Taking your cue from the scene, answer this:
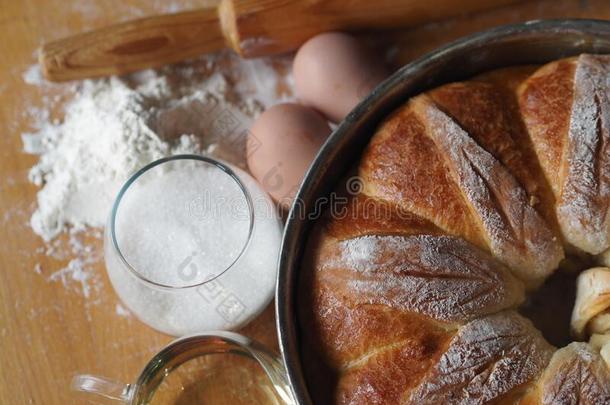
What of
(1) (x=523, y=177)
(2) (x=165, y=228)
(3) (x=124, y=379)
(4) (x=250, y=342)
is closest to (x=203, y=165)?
(2) (x=165, y=228)

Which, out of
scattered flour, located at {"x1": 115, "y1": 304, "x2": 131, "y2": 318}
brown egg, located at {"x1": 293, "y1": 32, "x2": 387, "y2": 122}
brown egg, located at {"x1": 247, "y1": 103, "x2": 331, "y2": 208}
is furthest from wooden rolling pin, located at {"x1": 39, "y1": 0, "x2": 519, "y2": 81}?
scattered flour, located at {"x1": 115, "y1": 304, "x2": 131, "y2": 318}

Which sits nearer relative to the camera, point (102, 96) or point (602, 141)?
point (602, 141)

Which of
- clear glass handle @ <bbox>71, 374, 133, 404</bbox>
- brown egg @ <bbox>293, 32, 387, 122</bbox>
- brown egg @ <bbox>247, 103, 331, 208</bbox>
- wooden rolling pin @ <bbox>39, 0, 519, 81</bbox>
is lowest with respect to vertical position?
clear glass handle @ <bbox>71, 374, 133, 404</bbox>

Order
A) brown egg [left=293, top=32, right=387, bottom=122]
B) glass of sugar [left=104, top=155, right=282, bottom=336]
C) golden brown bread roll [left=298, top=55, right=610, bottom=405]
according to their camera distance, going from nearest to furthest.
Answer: golden brown bread roll [left=298, top=55, right=610, bottom=405] < glass of sugar [left=104, top=155, right=282, bottom=336] < brown egg [left=293, top=32, right=387, bottom=122]

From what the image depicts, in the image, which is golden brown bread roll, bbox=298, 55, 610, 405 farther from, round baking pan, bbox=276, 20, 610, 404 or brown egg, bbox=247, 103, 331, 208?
brown egg, bbox=247, 103, 331, 208

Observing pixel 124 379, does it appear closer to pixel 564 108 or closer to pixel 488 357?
pixel 488 357

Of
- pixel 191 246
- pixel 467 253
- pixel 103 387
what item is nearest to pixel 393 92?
pixel 467 253

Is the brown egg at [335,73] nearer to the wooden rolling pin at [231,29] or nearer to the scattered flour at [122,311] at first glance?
the wooden rolling pin at [231,29]
